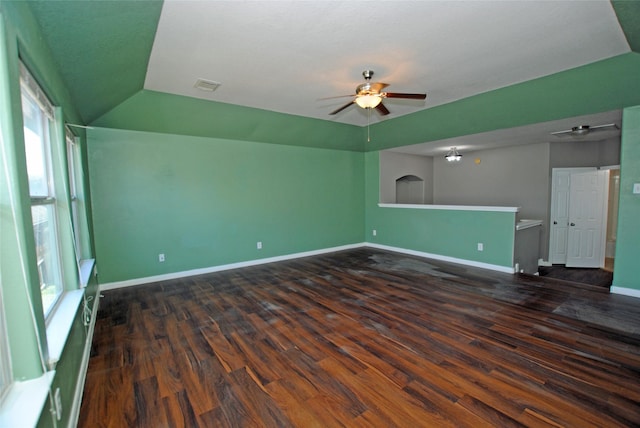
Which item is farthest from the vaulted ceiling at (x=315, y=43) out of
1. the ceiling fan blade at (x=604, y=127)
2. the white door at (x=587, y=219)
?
the white door at (x=587, y=219)

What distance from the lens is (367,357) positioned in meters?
2.31

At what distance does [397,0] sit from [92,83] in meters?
2.80

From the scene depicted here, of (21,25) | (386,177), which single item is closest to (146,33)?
(21,25)

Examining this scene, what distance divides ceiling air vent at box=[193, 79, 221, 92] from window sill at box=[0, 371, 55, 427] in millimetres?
3146

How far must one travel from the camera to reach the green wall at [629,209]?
3.33m

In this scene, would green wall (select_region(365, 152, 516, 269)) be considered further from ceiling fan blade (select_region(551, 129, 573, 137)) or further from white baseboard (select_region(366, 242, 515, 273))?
ceiling fan blade (select_region(551, 129, 573, 137))

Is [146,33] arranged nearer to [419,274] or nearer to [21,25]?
[21,25]

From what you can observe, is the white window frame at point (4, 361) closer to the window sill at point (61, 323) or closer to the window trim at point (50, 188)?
the window sill at point (61, 323)

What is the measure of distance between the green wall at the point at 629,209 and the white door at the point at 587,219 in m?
2.81

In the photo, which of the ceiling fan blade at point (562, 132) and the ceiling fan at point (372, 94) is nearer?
the ceiling fan at point (372, 94)

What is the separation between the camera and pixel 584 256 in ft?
19.5

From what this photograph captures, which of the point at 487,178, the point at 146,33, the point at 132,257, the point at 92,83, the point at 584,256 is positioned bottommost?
the point at 584,256

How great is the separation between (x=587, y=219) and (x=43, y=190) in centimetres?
842

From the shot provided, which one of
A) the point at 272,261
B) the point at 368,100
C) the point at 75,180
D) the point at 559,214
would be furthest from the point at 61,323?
the point at 559,214
